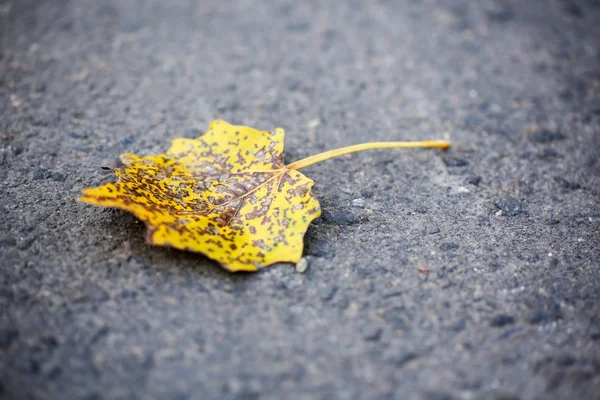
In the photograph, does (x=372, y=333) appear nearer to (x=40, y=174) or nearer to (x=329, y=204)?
(x=329, y=204)

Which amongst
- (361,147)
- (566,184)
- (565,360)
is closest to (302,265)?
(361,147)

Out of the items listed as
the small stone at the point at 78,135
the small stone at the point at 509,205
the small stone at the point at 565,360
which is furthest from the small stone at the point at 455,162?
the small stone at the point at 78,135

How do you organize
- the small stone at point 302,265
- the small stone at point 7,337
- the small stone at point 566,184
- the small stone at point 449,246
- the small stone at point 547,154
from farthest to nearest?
1. the small stone at point 547,154
2. the small stone at point 566,184
3. the small stone at point 449,246
4. the small stone at point 302,265
5. the small stone at point 7,337

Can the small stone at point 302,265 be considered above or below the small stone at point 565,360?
above

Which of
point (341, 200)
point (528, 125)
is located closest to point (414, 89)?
point (528, 125)

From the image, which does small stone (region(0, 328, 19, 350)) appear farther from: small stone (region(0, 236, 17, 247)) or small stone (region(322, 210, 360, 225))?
small stone (region(322, 210, 360, 225))

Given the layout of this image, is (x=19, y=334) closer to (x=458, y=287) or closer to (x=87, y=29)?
(x=458, y=287)

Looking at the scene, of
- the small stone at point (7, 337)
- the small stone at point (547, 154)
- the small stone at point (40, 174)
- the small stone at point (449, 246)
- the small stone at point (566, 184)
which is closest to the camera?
the small stone at point (7, 337)

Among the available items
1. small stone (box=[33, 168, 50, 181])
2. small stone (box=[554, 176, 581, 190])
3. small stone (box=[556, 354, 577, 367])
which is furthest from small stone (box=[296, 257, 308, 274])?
small stone (box=[554, 176, 581, 190])

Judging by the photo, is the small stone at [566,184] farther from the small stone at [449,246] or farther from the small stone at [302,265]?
the small stone at [302,265]
